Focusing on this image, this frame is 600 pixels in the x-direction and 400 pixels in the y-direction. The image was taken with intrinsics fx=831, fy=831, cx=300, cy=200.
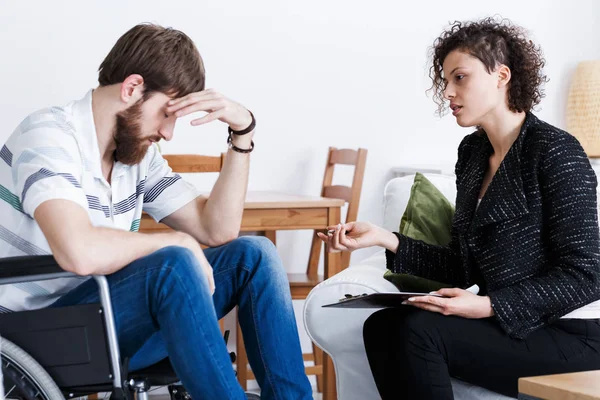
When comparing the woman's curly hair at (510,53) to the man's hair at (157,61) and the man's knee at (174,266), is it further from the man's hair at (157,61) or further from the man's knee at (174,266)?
the man's knee at (174,266)

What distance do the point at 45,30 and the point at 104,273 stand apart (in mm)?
1836

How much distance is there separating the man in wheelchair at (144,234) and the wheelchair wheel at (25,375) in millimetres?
94

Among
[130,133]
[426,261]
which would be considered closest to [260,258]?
[130,133]

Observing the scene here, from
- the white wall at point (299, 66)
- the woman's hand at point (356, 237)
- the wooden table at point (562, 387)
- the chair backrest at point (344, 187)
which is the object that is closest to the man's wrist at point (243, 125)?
the woman's hand at point (356, 237)

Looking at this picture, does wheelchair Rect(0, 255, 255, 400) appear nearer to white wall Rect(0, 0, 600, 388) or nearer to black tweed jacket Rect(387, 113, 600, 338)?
black tweed jacket Rect(387, 113, 600, 338)

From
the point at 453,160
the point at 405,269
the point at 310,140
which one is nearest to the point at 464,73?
the point at 405,269

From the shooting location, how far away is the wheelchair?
1.29 metres

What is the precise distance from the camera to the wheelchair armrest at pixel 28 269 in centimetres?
127

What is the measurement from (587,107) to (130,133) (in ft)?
8.27

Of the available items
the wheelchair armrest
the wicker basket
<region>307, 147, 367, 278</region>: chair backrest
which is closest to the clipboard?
the wheelchair armrest

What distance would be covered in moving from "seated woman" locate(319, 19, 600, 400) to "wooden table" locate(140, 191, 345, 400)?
0.78 metres

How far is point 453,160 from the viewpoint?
3.61 meters

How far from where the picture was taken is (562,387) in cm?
123

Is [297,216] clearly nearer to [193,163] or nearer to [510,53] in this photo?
[193,163]
